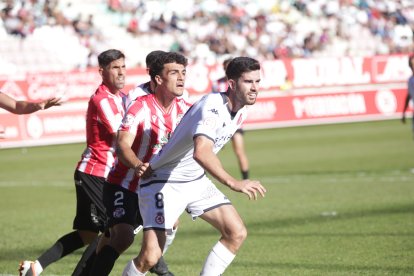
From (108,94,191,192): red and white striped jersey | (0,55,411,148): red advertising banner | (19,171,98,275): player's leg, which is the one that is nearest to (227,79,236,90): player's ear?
(108,94,191,192): red and white striped jersey

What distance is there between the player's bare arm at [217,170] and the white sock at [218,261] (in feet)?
2.85

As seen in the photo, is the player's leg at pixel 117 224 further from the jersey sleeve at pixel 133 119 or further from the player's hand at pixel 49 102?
the player's hand at pixel 49 102

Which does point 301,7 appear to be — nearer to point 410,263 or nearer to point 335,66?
point 335,66

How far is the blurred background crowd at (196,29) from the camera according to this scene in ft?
107

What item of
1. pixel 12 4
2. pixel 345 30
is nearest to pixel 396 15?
pixel 345 30

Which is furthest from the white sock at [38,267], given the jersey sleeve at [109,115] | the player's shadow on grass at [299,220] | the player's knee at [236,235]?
the player's shadow on grass at [299,220]

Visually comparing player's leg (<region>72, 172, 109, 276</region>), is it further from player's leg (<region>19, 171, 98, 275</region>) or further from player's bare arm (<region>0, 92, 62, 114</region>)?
player's bare arm (<region>0, 92, 62, 114</region>)

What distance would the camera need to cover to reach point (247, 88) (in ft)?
24.0

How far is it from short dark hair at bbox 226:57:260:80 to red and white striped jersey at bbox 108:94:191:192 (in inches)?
34.5

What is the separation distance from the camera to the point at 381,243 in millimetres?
10898

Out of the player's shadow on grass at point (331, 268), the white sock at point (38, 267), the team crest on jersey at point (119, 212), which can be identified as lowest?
the player's shadow on grass at point (331, 268)

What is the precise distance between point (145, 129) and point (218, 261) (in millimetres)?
1367

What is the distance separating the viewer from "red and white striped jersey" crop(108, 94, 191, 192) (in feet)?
25.8

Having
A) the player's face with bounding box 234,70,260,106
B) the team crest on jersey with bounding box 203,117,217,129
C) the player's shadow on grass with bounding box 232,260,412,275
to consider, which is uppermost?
the player's face with bounding box 234,70,260,106
